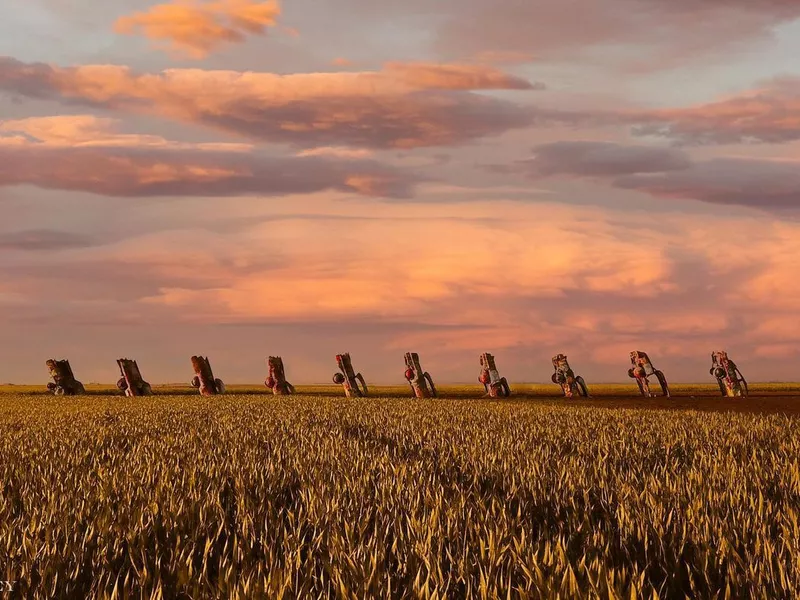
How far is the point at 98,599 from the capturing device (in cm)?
422

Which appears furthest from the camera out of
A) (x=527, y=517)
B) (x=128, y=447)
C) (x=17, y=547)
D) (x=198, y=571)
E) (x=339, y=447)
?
(x=128, y=447)

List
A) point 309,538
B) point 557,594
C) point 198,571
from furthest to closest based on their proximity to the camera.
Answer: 1. point 309,538
2. point 198,571
3. point 557,594

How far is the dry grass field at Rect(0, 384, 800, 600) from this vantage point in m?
4.59

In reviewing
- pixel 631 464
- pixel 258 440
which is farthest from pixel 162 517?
pixel 258 440

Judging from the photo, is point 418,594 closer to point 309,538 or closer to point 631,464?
point 309,538

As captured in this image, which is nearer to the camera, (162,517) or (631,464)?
(162,517)

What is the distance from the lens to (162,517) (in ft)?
21.9

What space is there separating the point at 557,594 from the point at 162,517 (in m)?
3.84

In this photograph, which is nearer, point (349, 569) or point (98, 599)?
point (98, 599)

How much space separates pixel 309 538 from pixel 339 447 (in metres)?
5.79

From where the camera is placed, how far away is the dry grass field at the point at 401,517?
4590 mm

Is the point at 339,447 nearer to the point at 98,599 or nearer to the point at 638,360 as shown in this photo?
the point at 98,599

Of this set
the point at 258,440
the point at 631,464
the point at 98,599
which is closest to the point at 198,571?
the point at 98,599

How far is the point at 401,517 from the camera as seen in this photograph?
239 inches
